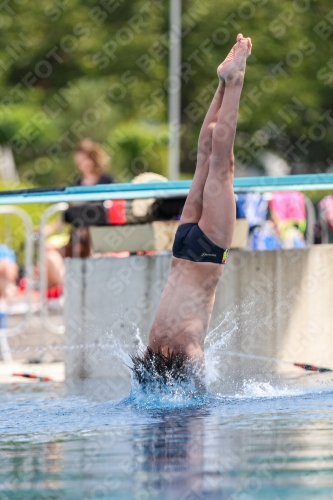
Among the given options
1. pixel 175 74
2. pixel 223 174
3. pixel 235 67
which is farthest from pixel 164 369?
pixel 175 74

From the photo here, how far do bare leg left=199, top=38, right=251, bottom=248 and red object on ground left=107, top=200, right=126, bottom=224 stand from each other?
2142 mm

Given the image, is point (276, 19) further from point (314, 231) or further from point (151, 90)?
point (314, 231)

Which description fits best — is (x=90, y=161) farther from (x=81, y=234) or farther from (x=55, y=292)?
(x=55, y=292)

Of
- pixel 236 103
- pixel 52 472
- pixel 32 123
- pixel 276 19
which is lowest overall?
pixel 52 472

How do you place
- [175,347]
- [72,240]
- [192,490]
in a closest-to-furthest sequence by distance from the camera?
[192,490]
[175,347]
[72,240]

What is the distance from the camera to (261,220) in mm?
10492

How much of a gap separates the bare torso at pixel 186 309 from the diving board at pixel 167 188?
153cm

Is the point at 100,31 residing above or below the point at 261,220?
above

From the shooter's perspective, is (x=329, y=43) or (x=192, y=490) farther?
(x=329, y=43)

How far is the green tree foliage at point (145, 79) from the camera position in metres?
24.9

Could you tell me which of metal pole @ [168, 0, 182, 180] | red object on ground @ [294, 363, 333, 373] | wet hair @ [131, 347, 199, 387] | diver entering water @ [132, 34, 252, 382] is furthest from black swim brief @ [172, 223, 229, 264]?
metal pole @ [168, 0, 182, 180]

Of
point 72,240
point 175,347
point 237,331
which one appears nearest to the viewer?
point 175,347

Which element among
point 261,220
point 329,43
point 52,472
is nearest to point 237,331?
point 261,220

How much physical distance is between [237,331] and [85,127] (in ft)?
68.2
